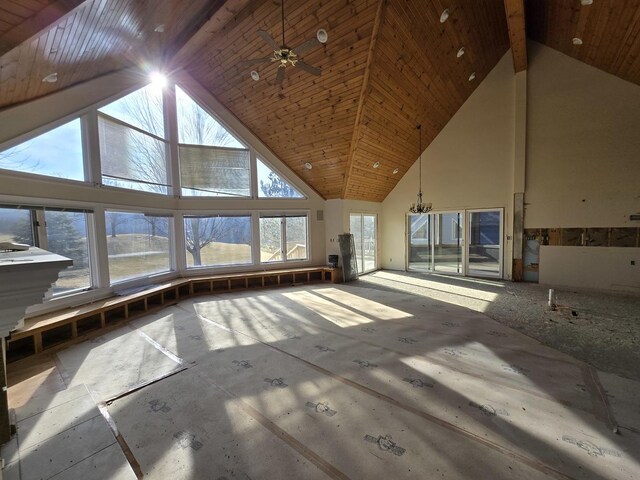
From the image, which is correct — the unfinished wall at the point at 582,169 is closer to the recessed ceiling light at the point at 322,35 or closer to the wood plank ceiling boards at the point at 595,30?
the wood plank ceiling boards at the point at 595,30

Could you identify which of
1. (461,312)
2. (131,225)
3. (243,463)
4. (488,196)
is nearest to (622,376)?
(461,312)

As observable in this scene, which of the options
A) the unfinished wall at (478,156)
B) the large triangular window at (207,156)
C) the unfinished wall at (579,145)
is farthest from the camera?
the unfinished wall at (478,156)

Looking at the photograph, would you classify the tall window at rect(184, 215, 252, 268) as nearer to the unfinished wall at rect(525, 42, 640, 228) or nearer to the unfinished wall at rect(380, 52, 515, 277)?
the unfinished wall at rect(380, 52, 515, 277)

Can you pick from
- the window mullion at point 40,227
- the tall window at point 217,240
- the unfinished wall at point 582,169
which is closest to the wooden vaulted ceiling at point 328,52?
the unfinished wall at point 582,169

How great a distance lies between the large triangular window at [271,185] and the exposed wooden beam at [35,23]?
187 inches

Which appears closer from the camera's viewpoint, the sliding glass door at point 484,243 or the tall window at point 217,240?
the tall window at point 217,240

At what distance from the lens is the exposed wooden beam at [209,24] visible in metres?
3.85

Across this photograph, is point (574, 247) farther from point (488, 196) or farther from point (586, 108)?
point (586, 108)

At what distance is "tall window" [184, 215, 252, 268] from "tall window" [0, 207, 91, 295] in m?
2.06

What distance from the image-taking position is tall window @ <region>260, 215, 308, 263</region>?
704cm

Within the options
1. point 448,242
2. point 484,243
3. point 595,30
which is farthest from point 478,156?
point 595,30

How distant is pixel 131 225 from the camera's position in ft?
16.6

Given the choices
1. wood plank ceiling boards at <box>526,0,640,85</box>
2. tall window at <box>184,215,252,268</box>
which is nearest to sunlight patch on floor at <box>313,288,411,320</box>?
tall window at <box>184,215,252,268</box>

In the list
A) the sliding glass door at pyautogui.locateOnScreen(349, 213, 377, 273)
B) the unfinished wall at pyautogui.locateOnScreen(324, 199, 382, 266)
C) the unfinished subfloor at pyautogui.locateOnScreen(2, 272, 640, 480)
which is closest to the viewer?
the unfinished subfloor at pyautogui.locateOnScreen(2, 272, 640, 480)
